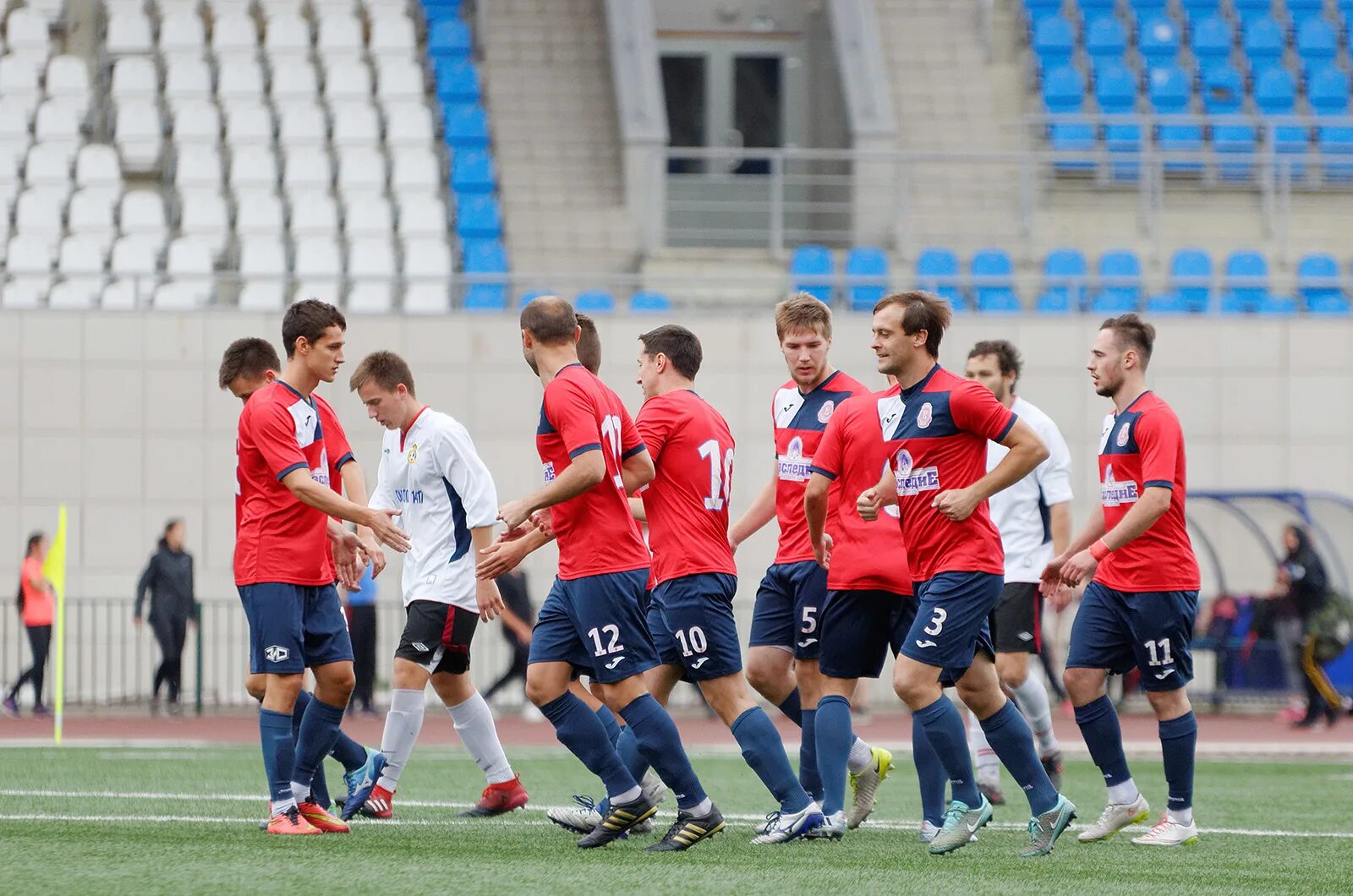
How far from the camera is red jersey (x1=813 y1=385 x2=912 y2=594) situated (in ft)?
24.9

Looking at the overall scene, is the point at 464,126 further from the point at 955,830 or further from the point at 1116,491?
the point at 955,830

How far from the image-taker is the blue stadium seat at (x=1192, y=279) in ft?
62.0

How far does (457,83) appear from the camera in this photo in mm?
23844

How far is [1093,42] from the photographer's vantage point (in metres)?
25.2

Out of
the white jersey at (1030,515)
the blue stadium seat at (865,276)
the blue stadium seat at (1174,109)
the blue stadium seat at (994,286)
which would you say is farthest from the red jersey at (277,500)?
the blue stadium seat at (1174,109)

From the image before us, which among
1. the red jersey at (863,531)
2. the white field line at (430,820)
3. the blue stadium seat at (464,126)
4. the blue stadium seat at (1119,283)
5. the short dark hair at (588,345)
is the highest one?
the blue stadium seat at (464,126)

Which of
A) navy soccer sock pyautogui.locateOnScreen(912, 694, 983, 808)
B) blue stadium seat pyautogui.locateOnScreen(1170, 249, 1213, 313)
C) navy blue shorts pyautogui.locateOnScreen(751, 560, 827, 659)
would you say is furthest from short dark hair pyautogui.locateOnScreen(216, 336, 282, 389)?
blue stadium seat pyautogui.locateOnScreen(1170, 249, 1213, 313)

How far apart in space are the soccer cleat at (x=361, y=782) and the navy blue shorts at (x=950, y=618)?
2693mm

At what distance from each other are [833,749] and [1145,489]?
5.55ft

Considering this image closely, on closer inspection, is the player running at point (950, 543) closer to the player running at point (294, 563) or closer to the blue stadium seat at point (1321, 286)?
the player running at point (294, 563)

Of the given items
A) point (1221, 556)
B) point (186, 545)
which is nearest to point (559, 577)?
point (186, 545)

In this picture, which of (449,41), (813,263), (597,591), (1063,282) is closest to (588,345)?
(597,591)

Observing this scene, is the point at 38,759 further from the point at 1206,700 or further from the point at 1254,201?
the point at 1254,201

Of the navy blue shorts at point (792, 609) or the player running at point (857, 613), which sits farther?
the navy blue shorts at point (792, 609)
